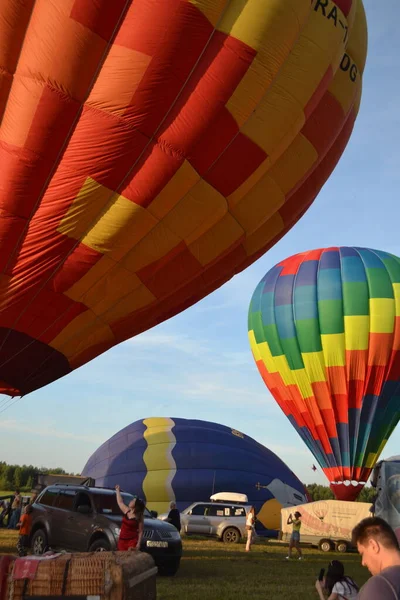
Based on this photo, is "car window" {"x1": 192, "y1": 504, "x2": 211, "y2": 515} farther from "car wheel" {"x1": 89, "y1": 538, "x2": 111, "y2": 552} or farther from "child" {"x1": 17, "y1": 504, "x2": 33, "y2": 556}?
"car wheel" {"x1": 89, "y1": 538, "x2": 111, "y2": 552}

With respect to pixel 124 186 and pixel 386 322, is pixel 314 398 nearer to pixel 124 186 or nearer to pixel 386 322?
pixel 386 322

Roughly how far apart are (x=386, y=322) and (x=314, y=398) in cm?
378

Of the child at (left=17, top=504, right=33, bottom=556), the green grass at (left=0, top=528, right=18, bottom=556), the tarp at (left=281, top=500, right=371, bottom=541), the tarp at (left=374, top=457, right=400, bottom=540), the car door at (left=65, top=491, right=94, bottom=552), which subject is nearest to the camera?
the car door at (left=65, top=491, right=94, bottom=552)

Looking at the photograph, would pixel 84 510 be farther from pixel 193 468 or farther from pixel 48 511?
pixel 193 468

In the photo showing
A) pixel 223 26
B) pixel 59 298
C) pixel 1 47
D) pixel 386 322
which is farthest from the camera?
pixel 386 322

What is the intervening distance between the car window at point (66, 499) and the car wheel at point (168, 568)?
2.08 metres

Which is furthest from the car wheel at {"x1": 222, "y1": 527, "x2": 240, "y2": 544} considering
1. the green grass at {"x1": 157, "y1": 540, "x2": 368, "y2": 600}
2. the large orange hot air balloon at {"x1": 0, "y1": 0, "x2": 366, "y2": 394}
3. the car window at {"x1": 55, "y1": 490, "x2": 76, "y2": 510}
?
the large orange hot air balloon at {"x1": 0, "y1": 0, "x2": 366, "y2": 394}

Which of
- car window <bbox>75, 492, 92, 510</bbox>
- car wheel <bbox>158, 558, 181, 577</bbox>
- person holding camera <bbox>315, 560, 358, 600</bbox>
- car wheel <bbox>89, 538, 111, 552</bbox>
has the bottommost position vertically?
person holding camera <bbox>315, 560, 358, 600</bbox>

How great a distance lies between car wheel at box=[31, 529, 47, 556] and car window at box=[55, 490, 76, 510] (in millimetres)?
638

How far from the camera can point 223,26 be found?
9.59m

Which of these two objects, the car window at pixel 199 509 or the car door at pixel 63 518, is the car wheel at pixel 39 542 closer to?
the car door at pixel 63 518

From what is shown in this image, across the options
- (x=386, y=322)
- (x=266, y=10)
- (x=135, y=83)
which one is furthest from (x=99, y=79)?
(x=386, y=322)

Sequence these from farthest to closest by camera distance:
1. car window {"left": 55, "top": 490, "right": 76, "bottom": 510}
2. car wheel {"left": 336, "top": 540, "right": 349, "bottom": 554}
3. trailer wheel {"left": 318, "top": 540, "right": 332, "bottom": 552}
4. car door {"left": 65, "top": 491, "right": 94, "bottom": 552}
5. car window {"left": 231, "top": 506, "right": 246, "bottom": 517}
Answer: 1. car window {"left": 231, "top": 506, "right": 246, "bottom": 517}
2. trailer wheel {"left": 318, "top": 540, "right": 332, "bottom": 552}
3. car wheel {"left": 336, "top": 540, "right": 349, "bottom": 554}
4. car window {"left": 55, "top": 490, "right": 76, "bottom": 510}
5. car door {"left": 65, "top": 491, "right": 94, "bottom": 552}

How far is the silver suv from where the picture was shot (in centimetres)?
2242
